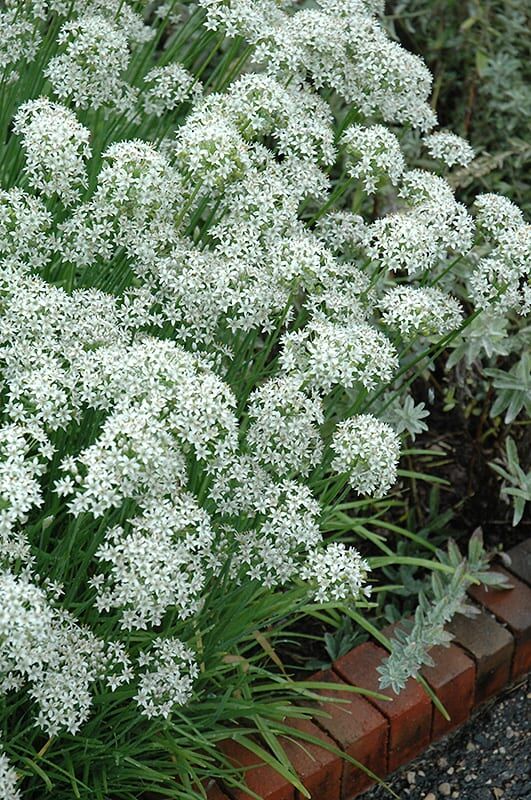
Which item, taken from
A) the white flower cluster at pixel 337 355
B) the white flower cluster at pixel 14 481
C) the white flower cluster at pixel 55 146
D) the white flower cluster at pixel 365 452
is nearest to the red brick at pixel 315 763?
the white flower cluster at pixel 365 452

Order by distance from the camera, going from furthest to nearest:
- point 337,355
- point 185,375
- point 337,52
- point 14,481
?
point 337,52 < point 337,355 < point 185,375 < point 14,481

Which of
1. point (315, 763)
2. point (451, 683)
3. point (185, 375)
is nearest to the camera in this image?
point (185, 375)

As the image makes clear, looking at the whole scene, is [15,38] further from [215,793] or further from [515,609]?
[515,609]

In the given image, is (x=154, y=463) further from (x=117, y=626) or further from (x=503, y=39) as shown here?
(x=503, y=39)

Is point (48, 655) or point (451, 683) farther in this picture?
point (451, 683)

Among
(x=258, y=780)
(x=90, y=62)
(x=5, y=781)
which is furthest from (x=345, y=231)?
(x=5, y=781)

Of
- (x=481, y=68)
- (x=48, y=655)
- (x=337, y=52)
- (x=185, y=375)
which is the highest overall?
(x=337, y=52)

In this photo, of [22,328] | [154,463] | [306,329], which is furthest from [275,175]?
[154,463]

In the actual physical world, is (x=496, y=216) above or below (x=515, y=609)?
above

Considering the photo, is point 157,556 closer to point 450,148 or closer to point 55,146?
point 55,146
